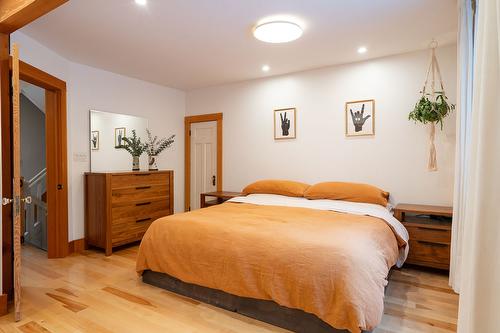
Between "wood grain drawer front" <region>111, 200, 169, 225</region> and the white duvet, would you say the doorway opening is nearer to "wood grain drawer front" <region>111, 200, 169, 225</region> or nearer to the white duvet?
"wood grain drawer front" <region>111, 200, 169, 225</region>

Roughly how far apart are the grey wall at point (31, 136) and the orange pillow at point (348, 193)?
456 centimetres

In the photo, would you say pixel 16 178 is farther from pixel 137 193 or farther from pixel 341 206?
pixel 341 206

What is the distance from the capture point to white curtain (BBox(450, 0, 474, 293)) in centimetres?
208

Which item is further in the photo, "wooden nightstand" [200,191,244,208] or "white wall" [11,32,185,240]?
"wooden nightstand" [200,191,244,208]

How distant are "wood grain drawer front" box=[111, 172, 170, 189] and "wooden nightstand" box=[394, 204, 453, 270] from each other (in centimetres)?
322

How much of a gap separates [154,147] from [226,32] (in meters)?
2.57

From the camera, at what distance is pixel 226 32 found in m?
2.82

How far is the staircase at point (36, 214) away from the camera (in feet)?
12.8

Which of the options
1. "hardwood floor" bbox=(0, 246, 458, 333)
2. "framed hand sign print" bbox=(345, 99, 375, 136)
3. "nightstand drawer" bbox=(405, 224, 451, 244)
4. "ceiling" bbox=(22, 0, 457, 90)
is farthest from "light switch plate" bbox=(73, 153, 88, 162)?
"nightstand drawer" bbox=(405, 224, 451, 244)

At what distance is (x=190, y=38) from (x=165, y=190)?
232cm

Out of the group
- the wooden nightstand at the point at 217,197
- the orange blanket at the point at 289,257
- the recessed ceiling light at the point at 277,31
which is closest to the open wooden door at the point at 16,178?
the orange blanket at the point at 289,257

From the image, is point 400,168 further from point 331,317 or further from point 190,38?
point 190,38

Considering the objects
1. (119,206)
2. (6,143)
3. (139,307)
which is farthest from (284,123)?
(6,143)

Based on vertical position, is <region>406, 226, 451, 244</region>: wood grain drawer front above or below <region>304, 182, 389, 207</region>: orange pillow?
below
